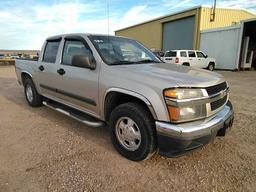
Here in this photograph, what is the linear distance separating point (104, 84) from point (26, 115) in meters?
2.90

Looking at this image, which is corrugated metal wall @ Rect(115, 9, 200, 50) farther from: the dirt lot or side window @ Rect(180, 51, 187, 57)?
the dirt lot

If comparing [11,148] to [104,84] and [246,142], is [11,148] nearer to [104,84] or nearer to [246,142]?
[104,84]

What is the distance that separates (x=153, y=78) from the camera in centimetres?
279

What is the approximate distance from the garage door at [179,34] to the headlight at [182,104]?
21.0 metres

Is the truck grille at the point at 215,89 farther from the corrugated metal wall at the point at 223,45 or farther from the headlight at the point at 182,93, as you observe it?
the corrugated metal wall at the point at 223,45

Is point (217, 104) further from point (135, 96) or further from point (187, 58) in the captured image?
point (187, 58)

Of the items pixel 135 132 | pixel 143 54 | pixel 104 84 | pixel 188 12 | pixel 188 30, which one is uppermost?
pixel 188 12

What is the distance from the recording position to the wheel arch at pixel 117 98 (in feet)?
9.50

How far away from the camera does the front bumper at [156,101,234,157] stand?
8.33 feet

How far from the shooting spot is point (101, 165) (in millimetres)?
3004

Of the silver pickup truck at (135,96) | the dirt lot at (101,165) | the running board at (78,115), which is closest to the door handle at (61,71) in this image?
the silver pickup truck at (135,96)

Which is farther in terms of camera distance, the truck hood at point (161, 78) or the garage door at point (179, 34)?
the garage door at point (179, 34)

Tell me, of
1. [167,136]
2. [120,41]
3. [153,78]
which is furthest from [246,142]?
[120,41]

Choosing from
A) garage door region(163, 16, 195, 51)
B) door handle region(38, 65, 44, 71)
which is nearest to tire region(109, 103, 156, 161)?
door handle region(38, 65, 44, 71)
